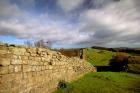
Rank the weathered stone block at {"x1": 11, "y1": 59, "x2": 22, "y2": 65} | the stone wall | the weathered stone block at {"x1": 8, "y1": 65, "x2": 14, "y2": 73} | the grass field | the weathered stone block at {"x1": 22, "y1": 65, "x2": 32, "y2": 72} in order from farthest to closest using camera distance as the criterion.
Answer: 1. the grass field
2. the weathered stone block at {"x1": 22, "y1": 65, "x2": 32, "y2": 72}
3. the weathered stone block at {"x1": 11, "y1": 59, "x2": 22, "y2": 65}
4. the weathered stone block at {"x1": 8, "y1": 65, "x2": 14, "y2": 73}
5. the stone wall

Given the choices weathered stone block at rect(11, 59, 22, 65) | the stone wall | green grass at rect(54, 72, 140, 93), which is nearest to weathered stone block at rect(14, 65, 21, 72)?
the stone wall

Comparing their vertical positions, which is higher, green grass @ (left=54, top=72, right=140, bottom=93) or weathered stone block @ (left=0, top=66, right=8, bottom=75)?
weathered stone block @ (left=0, top=66, right=8, bottom=75)

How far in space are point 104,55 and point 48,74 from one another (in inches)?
1425

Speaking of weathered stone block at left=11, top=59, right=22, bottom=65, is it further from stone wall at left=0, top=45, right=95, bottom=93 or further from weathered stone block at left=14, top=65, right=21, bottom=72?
weathered stone block at left=14, top=65, right=21, bottom=72

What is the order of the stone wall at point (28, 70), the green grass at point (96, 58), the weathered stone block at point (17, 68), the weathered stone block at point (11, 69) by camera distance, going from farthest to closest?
the green grass at point (96, 58)
the weathered stone block at point (17, 68)
the weathered stone block at point (11, 69)
the stone wall at point (28, 70)

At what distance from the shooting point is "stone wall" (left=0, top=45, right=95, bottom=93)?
18.6ft

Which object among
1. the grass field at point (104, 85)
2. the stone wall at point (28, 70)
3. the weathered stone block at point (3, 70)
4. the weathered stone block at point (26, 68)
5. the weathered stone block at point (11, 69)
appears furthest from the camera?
the grass field at point (104, 85)

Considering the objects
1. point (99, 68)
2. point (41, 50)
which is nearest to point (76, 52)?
point (99, 68)

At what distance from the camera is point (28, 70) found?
708 centimetres

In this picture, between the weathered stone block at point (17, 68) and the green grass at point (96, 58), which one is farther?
the green grass at point (96, 58)

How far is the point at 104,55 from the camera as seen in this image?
1740 inches

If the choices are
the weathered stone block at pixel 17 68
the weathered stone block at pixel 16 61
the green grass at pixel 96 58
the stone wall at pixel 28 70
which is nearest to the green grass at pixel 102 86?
the stone wall at pixel 28 70

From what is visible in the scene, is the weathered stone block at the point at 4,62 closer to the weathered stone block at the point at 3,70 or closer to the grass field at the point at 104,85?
the weathered stone block at the point at 3,70

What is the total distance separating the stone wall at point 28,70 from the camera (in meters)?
5.66
